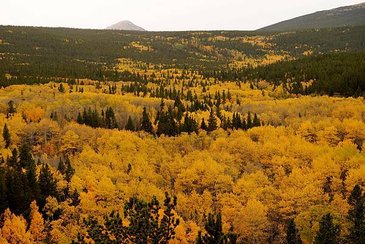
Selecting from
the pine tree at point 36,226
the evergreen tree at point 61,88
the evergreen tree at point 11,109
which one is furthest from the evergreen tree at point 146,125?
the pine tree at point 36,226

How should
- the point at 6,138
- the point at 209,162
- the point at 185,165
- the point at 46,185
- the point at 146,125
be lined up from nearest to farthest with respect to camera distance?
1. the point at 46,185
2. the point at 209,162
3. the point at 185,165
4. the point at 6,138
5. the point at 146,125

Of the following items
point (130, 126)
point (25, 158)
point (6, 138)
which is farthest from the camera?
point (130, 126)

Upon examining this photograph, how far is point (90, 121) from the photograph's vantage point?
440 ft

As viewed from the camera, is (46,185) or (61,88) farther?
(61,88)

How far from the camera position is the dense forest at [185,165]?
6544cm

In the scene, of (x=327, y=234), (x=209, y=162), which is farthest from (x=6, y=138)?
(x=327, y=234)

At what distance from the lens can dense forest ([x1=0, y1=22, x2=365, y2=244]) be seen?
65438 millimetres

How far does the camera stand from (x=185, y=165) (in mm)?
101375

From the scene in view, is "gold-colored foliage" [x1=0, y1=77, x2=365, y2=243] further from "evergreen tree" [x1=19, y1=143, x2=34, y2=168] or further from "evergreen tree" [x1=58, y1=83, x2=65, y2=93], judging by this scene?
"evergreen tree" [x1=58, y1=83, x2=65, y2=93]

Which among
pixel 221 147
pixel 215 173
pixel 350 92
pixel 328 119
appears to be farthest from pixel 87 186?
pixel 350 92

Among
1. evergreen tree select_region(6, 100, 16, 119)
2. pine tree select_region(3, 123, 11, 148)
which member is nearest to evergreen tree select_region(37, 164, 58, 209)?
pine tree select_region(3, 123, 11, 148)

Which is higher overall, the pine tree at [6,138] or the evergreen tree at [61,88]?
the evergreen tree at [61,88]

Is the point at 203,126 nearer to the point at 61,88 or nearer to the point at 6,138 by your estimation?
the point at 6,138

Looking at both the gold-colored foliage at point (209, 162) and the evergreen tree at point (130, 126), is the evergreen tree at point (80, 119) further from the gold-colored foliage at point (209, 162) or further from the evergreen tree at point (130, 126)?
the evergreen tree at point (130, 126)
